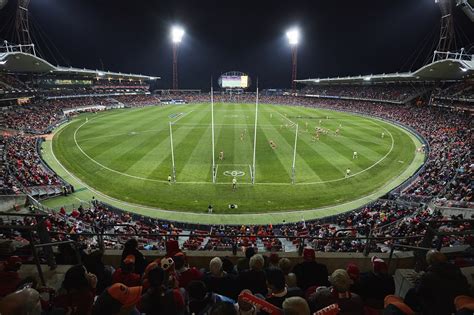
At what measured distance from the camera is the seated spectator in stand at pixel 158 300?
4145 mm

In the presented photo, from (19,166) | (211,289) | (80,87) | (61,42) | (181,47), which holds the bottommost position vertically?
(19,166)

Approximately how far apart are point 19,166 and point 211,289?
31.1 m

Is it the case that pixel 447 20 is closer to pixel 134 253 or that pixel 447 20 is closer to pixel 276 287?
pixel 276 287

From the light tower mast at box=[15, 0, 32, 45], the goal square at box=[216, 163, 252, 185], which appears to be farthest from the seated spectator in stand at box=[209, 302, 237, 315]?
the light tower mast at box=[15, 0, 32, 45]

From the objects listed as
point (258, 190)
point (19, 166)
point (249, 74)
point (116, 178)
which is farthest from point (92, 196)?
point (249, 74)

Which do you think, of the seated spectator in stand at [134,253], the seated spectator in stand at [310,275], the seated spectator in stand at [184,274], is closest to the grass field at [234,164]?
the seated spectator in stand at [134,253]

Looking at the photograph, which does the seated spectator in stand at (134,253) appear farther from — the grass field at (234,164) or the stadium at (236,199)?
the grass field at (234,164)

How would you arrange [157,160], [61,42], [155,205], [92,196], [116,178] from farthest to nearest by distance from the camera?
[61,42] → [157,160] → [116,178] → [92,196] → [155,205]

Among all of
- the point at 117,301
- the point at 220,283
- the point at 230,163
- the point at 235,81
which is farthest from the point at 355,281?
the point at 235,81

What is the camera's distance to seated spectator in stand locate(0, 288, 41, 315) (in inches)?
122

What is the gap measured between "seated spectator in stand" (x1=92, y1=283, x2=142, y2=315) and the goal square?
25.5 meters

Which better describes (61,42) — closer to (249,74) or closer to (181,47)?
(181,47)

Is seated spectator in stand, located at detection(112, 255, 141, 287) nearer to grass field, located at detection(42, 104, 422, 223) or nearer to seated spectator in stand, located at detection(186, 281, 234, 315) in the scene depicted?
seated spectator in stand, located at detection(186, 281, 234, 315)

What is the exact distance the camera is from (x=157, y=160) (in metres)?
36.5
